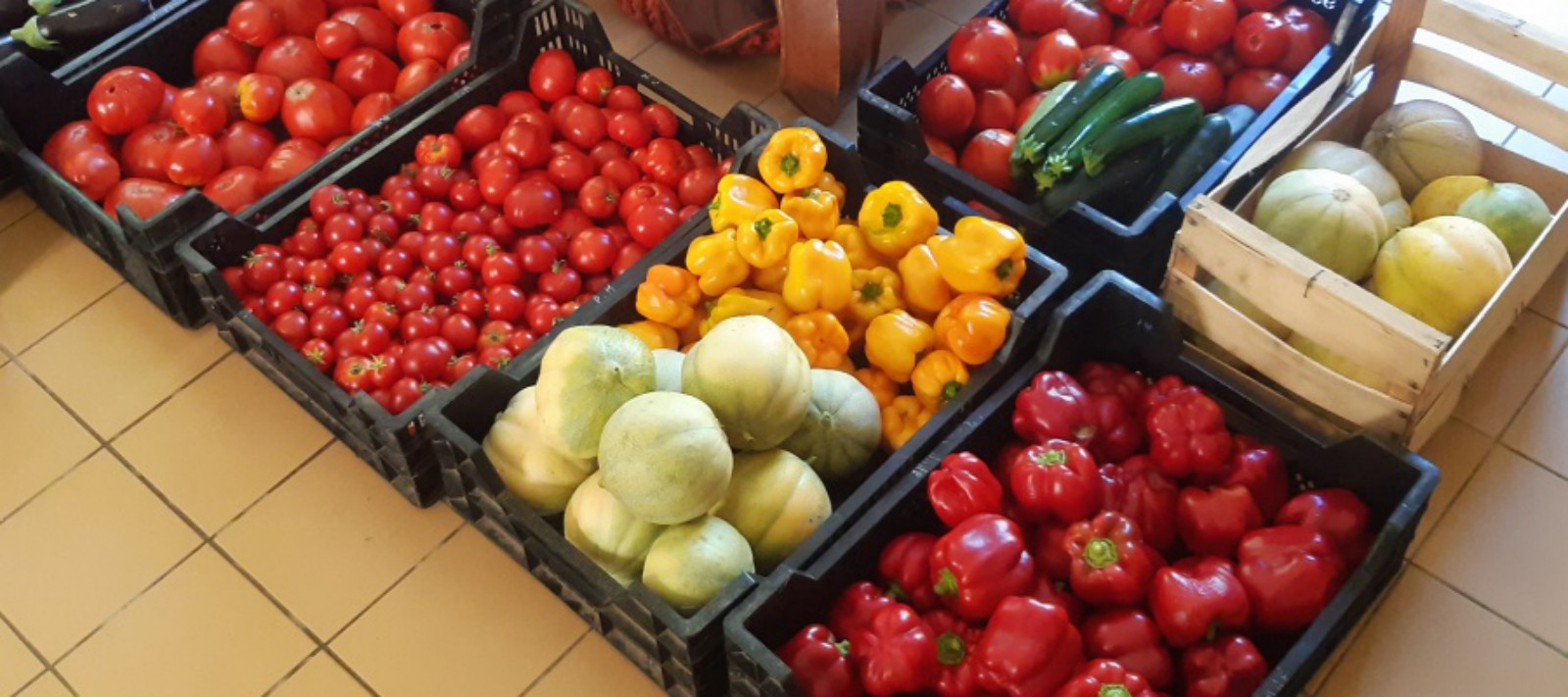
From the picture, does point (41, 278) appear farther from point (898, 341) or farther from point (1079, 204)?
point (1079, 204)

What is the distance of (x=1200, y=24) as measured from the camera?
227 cm

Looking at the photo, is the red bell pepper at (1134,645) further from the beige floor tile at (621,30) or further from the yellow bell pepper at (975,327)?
the beige floor tile at (621,30)

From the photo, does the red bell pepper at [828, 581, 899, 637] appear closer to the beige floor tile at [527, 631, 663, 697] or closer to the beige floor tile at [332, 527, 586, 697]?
the beige floor tile at [527, 631, 663, 697]

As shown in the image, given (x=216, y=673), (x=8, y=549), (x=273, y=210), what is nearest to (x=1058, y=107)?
(x=273, y=210)

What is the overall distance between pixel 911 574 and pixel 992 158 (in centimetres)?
78

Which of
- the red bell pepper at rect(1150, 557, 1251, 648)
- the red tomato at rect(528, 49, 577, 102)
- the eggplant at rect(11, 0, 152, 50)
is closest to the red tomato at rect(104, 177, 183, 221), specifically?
the eggplant at rect(11, 0, 152, 50)

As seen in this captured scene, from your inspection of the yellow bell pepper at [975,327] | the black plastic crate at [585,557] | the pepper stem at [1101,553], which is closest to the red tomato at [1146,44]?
the black plastic crate at [585,557]

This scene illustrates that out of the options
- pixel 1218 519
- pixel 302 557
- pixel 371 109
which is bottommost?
pixel 302 557

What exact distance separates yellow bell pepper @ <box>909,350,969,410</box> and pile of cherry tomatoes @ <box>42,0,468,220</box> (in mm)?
1103

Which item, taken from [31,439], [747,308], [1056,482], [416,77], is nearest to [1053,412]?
[1056,482]

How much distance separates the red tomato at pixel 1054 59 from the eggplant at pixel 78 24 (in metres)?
1.60

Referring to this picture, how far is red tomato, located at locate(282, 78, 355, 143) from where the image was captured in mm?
A: 2371

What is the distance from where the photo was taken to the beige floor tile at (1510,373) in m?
2.05

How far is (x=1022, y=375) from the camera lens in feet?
5.98
